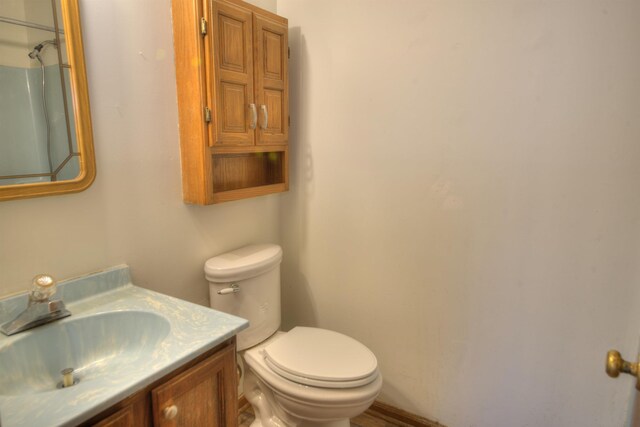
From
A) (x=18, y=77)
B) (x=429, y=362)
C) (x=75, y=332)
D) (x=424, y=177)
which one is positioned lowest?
(x=429, y=362)

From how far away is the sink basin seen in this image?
90cm

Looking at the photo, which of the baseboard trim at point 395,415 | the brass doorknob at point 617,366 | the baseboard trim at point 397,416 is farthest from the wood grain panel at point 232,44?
the baseboard trim at point 397,416

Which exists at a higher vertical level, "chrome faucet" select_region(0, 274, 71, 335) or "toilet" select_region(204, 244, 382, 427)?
"chrome faucet" select_region(0, 274, 71, 335)

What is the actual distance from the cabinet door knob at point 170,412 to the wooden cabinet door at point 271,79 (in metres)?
1.02

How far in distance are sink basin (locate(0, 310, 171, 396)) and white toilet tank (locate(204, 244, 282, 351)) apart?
16.5 inches

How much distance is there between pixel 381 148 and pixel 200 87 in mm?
773

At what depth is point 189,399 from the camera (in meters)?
0.92

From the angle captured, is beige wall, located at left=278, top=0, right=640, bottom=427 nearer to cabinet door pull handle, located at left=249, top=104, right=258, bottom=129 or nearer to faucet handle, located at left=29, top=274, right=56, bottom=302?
cabinet door pull handle, located at left=249, top=104, right=258, bottom=129

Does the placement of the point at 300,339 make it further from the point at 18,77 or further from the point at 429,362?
the point at 18,77

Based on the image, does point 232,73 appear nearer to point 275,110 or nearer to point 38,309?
point 275,110

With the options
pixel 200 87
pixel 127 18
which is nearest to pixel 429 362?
pixel 200 87

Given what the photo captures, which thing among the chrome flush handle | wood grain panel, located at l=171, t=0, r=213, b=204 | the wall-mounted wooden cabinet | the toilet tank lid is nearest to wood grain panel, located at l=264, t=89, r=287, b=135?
the wall-mounted wooden cabinet

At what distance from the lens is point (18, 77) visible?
0.99m

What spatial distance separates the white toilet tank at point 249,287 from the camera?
1491mm
